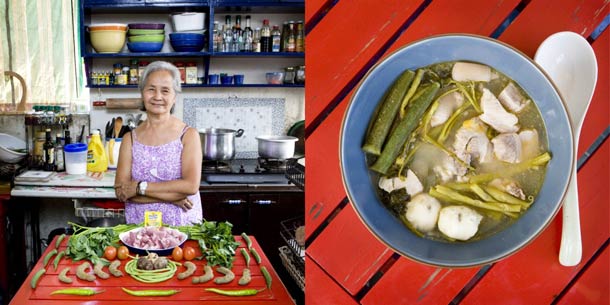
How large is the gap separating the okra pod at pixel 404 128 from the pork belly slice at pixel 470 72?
0.03 m

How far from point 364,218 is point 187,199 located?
66.2 inches

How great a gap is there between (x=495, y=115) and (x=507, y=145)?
5 cm

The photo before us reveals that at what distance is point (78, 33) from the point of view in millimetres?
3570

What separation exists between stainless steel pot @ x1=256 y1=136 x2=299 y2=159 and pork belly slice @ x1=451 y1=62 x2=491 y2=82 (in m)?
2.34

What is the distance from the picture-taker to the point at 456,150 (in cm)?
85

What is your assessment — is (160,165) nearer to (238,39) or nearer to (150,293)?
(150,293)

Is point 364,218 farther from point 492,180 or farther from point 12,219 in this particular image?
point 12,219

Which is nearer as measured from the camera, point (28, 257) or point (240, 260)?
point (240, 260)

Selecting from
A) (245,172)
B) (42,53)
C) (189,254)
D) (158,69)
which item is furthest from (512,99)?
(42,53)

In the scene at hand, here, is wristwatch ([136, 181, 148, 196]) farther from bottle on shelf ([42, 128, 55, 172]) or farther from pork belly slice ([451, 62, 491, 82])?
pork belly slice ([451, 62, 491, 82])

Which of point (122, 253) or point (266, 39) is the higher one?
point (266, 39)

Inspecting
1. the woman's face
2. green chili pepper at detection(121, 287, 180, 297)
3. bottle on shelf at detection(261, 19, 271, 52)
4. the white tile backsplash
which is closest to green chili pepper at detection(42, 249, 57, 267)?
green chili pepper at detection(121, 287, 180, 297)

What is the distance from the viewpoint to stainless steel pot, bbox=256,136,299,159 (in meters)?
3.17

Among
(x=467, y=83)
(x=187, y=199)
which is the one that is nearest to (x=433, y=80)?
(x=467, y=83)
